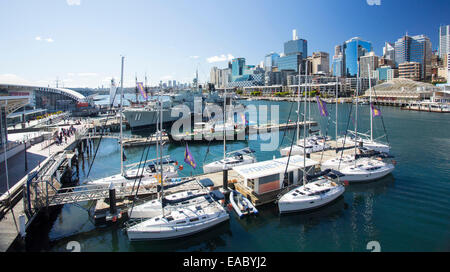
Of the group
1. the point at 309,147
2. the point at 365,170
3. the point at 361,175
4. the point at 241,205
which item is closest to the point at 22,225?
the point at 241,205

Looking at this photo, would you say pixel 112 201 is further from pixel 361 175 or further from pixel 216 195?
pixel 361 175

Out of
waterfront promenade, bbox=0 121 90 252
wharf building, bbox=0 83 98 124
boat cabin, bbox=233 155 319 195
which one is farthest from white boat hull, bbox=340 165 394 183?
wharf building, bbox=0 83 98 124

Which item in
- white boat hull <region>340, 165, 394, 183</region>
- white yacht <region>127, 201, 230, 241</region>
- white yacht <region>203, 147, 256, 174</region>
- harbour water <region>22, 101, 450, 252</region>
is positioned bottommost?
harbour water <region>22, 101, 450, 252</region>

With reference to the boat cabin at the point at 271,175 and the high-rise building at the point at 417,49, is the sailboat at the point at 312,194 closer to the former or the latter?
the boat cabin at the point at 271,175

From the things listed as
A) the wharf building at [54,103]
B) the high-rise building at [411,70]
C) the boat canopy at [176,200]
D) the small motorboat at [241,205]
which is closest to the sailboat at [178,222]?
the boat canopy at [176,200]

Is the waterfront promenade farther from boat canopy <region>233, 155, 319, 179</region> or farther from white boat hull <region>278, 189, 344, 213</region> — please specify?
white boat hull <region>278, 189, 344, 213</region>

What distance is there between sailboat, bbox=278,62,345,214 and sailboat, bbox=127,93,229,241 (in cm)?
416

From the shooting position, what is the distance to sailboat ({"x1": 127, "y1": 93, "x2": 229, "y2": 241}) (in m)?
13.3

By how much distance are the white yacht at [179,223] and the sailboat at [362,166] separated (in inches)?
468

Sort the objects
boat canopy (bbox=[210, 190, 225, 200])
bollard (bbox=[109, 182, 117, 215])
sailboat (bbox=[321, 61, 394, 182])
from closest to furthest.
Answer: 1. bollard (bbox=[109, 182, 117, 215])
2. boat canopy (bbox=[210, 190, 225, 200])
3. sailboat (bbox=[321, 61, 394, 182])

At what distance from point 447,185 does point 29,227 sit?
2876 centimetres

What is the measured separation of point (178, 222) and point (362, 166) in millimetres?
16262

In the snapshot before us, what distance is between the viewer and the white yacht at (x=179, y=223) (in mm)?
13281
